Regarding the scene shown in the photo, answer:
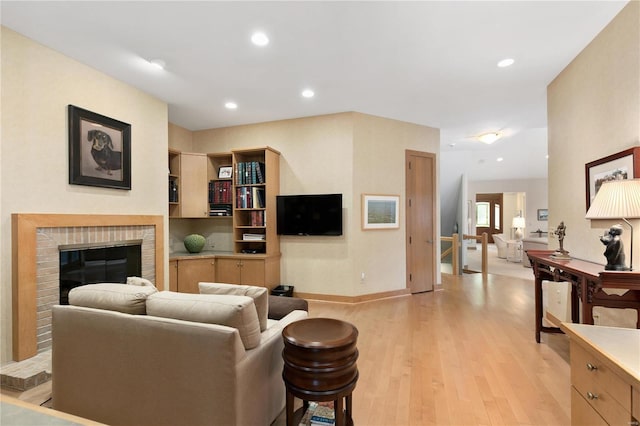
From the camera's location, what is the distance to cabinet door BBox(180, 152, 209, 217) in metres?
4.70

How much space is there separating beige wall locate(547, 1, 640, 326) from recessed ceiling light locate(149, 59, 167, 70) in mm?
4098

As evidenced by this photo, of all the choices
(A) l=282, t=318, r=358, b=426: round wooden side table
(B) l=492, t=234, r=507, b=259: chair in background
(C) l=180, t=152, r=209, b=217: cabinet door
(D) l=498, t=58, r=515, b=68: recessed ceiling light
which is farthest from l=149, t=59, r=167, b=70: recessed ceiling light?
(B) l=492, t=234, r=507, b=259: chair in background

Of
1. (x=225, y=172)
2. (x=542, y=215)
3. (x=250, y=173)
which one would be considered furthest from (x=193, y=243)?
(x=542, y=215)

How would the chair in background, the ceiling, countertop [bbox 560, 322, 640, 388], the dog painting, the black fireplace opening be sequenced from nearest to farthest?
countertop [bbox 560, 322, 640, 388] < the ceiling < the black fireplace opening < the dog painting < the chair in background

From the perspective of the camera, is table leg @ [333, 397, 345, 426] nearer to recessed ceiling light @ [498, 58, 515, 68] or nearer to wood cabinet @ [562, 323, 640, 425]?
wood cabinet @ [562, 323, 640, 425]

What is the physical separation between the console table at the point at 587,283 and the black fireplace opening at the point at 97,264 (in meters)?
4.43

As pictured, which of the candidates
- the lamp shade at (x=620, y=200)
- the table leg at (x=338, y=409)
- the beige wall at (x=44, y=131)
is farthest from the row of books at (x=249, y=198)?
the lamp shade at (x=620, y=200)

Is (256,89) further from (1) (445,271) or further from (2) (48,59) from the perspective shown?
(1) (445,271)

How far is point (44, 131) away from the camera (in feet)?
8.86

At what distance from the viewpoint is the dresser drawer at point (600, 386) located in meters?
0.99

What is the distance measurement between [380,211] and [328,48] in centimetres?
265

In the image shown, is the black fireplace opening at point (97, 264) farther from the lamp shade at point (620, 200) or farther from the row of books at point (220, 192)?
the lamp shade at point (620, 200)

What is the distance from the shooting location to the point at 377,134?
15.5 ft

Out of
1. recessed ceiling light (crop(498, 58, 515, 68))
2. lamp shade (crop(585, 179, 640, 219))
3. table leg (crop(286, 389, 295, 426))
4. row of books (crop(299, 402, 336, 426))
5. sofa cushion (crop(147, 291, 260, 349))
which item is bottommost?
row of books (crop(299, 402, 336, 426))
